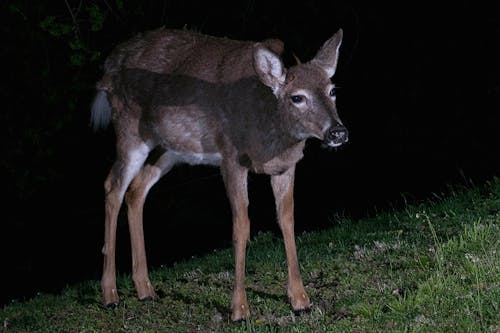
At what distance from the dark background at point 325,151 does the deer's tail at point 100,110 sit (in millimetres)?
4698

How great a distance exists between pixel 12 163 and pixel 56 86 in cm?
115

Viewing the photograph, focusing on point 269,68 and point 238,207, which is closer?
point 269,68

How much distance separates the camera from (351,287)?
24.3 ft

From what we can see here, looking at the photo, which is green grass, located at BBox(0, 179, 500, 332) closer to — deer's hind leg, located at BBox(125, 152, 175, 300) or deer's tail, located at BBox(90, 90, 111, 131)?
deer's hind leg, located at BBox(125, 152, 175, 300)

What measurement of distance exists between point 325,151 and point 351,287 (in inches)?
396

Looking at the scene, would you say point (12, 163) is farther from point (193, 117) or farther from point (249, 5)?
point (193, 117)

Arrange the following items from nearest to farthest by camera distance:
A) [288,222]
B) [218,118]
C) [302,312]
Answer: [302,312] < [288,222] < [218,118]

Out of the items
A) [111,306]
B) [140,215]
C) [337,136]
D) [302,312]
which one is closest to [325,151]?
[140,215]

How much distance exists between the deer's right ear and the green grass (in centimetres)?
149

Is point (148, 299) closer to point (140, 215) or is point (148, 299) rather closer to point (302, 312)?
point (140, 215)

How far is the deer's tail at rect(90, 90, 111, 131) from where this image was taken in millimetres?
9586

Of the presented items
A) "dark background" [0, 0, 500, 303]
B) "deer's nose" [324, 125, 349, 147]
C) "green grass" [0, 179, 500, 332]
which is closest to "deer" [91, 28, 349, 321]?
"deer's nose" [324, 125, 349, 147]

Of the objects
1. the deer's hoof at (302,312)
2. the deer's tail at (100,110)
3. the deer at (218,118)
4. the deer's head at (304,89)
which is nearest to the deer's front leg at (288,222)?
the deer at (218,118)

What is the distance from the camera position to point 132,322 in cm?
779
